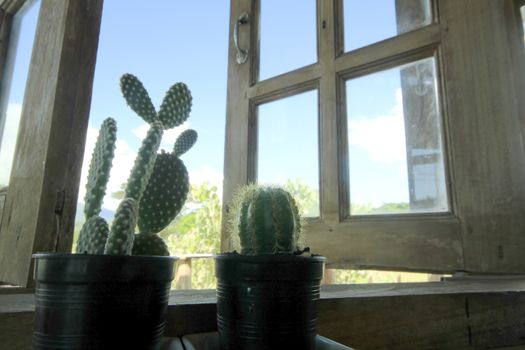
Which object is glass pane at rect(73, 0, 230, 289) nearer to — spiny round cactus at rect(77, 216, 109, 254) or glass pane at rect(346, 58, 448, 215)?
glass pane at rect(346, 58, 448, 215)

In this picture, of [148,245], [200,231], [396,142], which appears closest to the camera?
[148,245]

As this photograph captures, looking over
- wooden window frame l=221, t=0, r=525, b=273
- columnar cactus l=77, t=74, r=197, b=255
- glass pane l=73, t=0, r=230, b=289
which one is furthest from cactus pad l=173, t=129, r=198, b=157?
glass pane l=73, t=0, r=230, b=289

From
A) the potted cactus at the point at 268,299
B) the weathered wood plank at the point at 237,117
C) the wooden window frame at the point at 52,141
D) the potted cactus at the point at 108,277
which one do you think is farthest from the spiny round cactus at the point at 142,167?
the weathered wood plank at the point at 237,117

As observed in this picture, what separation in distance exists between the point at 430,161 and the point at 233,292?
0.95 m

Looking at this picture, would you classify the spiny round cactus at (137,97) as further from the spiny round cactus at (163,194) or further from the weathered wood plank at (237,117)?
the weathered wood plank at (237,117)

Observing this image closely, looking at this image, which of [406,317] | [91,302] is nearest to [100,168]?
[91,302]

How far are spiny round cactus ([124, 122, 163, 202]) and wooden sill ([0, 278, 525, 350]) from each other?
0.67 ft

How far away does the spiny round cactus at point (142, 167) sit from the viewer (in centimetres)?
40

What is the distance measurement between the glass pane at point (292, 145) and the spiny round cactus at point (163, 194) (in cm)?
92

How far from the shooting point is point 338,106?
1.33 meters

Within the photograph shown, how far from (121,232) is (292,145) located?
1.21 meters

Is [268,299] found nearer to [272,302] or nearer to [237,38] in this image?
[272,302]

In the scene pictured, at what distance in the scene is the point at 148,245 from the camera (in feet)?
1.43

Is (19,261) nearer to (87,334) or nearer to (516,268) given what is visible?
(87,334)
